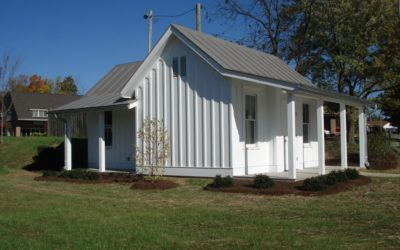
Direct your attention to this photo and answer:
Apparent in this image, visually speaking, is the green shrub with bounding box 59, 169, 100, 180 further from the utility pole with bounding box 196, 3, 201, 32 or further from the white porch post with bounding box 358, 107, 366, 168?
the utility pole with bounding box 196, 3, 201, 32

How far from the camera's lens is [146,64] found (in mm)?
18656

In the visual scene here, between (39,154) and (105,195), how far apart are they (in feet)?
43.4

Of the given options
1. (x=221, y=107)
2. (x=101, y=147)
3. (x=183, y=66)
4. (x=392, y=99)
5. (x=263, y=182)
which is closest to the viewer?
(x=263, y=182)

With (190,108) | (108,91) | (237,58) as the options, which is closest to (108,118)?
(108,91)

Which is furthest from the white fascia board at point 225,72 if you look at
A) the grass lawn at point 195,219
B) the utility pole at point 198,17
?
the utility pole at point 198,17

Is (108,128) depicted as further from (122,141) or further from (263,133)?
(263,133)

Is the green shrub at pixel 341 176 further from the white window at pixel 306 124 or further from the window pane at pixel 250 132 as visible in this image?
the white window at pixel 306 124

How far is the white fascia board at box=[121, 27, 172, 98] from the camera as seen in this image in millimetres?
18094

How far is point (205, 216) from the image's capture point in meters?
10.2

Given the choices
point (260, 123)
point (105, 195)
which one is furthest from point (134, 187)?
point (260, 123)

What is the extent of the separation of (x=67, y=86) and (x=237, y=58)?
249 ft

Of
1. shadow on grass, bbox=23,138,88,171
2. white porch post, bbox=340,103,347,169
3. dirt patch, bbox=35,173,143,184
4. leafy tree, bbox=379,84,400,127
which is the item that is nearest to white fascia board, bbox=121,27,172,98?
dirt patch, bbox=35,173,143,184

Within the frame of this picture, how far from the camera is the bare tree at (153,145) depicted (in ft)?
57.7

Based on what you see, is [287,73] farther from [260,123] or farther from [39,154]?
[39,154]
